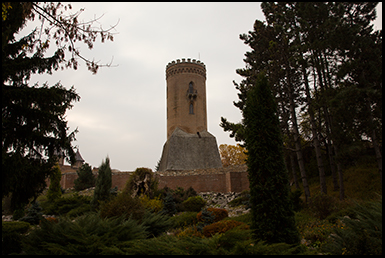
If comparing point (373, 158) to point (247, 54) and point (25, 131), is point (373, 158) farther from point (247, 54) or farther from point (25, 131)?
point (25, 131)

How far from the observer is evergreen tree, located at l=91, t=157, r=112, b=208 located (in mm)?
14816

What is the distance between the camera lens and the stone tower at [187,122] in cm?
2759

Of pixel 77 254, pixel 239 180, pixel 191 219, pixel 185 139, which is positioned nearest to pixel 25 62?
pixel 77 254

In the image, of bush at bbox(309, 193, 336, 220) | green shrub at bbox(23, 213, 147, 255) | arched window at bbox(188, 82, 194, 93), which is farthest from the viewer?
arched window at bbox(188, 82, 194, 93)

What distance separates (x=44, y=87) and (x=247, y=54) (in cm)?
1545

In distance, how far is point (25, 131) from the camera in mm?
6441

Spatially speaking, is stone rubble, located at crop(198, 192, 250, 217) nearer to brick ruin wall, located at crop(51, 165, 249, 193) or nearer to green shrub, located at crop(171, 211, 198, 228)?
brick ruin wall, located at crop(51, 165, 249, 193)

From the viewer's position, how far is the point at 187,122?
1155 inches

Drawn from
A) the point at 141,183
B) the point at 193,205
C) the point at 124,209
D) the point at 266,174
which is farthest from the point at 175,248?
the point at 141,183

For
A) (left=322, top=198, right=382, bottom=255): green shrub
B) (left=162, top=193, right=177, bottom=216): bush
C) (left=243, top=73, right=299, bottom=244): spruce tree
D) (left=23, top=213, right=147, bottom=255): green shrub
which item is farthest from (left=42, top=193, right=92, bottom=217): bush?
(left=322, top=198, right=382, bottom=255): green shrub

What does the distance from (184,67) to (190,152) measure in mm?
9585

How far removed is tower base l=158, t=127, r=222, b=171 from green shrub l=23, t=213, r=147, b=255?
2048 centimetres

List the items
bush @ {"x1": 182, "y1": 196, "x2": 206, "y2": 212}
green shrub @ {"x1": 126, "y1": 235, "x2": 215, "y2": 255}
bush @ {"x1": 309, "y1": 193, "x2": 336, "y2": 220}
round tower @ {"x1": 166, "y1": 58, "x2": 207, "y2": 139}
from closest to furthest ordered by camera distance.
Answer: green shrub @ {"x1": 126, "y1": 235, "x2": 215, "y2": 255} → bush @ {"x1": 309, "y1": 193, "x2": 336, "y2": 220} → bush @ {"x1": 182, "y1": 196, "x2": 206, "y2": 212} → round tower @ {"x1": 166, "y1": 58, "x2": 207, "y2": 139}

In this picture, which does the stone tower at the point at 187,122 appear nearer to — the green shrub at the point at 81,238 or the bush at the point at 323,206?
the bush at the point at 323,206
